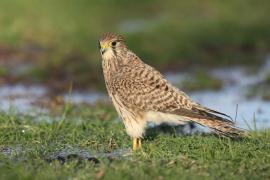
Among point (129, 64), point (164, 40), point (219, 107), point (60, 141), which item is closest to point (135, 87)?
point (129, 64)

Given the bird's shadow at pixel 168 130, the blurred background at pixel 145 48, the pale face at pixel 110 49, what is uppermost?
the blurred background at pixel 145 48

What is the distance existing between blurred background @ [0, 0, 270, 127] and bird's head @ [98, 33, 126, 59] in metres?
2.55

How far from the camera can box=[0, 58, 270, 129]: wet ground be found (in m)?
11.8

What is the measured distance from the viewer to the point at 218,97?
13.5 metres

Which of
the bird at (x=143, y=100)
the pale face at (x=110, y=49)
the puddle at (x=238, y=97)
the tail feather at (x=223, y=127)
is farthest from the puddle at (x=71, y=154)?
the puddle at (x=238, y=97)

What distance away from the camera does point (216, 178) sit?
723 cm

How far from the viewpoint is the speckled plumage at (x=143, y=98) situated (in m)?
8.75

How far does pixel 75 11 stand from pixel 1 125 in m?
10.0

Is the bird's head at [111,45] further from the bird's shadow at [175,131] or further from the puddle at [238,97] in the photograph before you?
the puddle at [238,97]

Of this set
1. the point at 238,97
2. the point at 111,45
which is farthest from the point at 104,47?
the point at 238,97

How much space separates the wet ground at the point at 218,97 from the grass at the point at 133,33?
807 millimetres

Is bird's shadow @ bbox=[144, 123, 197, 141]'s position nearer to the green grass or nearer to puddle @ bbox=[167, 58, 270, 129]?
the green grass

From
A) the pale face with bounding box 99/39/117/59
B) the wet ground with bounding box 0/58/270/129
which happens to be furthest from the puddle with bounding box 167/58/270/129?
the pale face with bounding box 99/39/117/59

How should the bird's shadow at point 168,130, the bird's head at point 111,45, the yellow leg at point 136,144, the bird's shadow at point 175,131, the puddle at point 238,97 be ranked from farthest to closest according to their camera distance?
the puddle at point 238,97
the bird's shadow at point 168,130
the bird's shadow at point 175,131
the bird's head at point 111,45
the yellow leg at point 136,144
